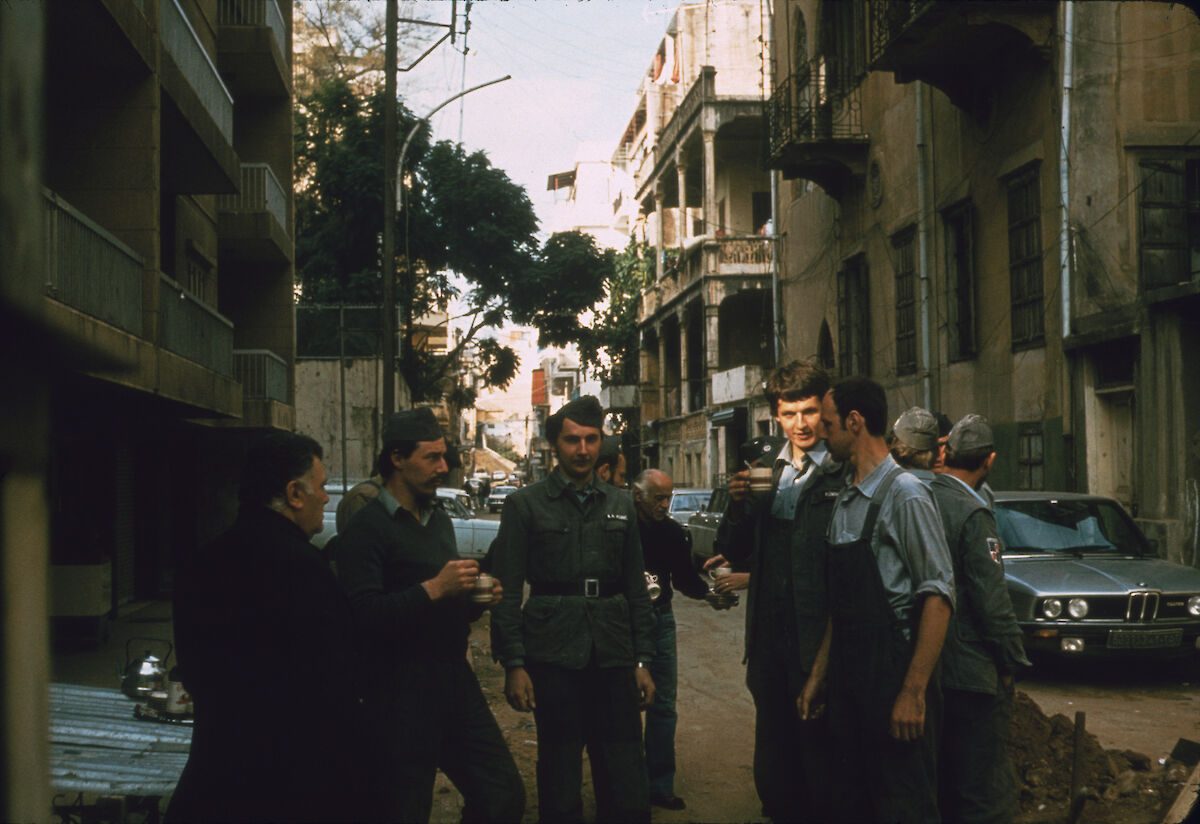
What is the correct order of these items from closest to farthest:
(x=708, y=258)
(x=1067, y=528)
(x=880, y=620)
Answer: (x=880, y=620)
(x=1067, y=528)
(x=708, y=258)

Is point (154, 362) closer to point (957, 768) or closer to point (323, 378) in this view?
point (957, 768)

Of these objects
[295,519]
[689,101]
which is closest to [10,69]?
[295,519]

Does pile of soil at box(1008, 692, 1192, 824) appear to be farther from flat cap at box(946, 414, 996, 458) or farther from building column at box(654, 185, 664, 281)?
building column at box(654, 185, 664, 281)

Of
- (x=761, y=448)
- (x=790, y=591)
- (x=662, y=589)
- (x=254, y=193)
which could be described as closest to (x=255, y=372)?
(x=254, y=193)

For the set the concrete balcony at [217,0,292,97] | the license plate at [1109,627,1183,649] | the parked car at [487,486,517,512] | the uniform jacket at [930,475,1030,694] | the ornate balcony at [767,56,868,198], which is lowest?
the parked car at [487,486,517,512]

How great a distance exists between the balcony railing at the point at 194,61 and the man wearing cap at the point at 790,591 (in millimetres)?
11329

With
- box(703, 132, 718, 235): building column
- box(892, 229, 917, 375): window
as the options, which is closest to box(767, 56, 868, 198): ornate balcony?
box(892, 229, 917, 375): window

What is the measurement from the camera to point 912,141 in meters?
20.9

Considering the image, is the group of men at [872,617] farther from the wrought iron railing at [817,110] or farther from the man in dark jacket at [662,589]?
the wrought iron railing at [817,110]

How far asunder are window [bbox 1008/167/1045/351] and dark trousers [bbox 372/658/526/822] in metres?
13.7

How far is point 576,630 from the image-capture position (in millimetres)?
4770

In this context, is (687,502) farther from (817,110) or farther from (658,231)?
(658,231)

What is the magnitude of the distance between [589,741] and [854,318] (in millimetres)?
20398

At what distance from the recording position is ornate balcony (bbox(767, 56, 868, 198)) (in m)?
23.4
